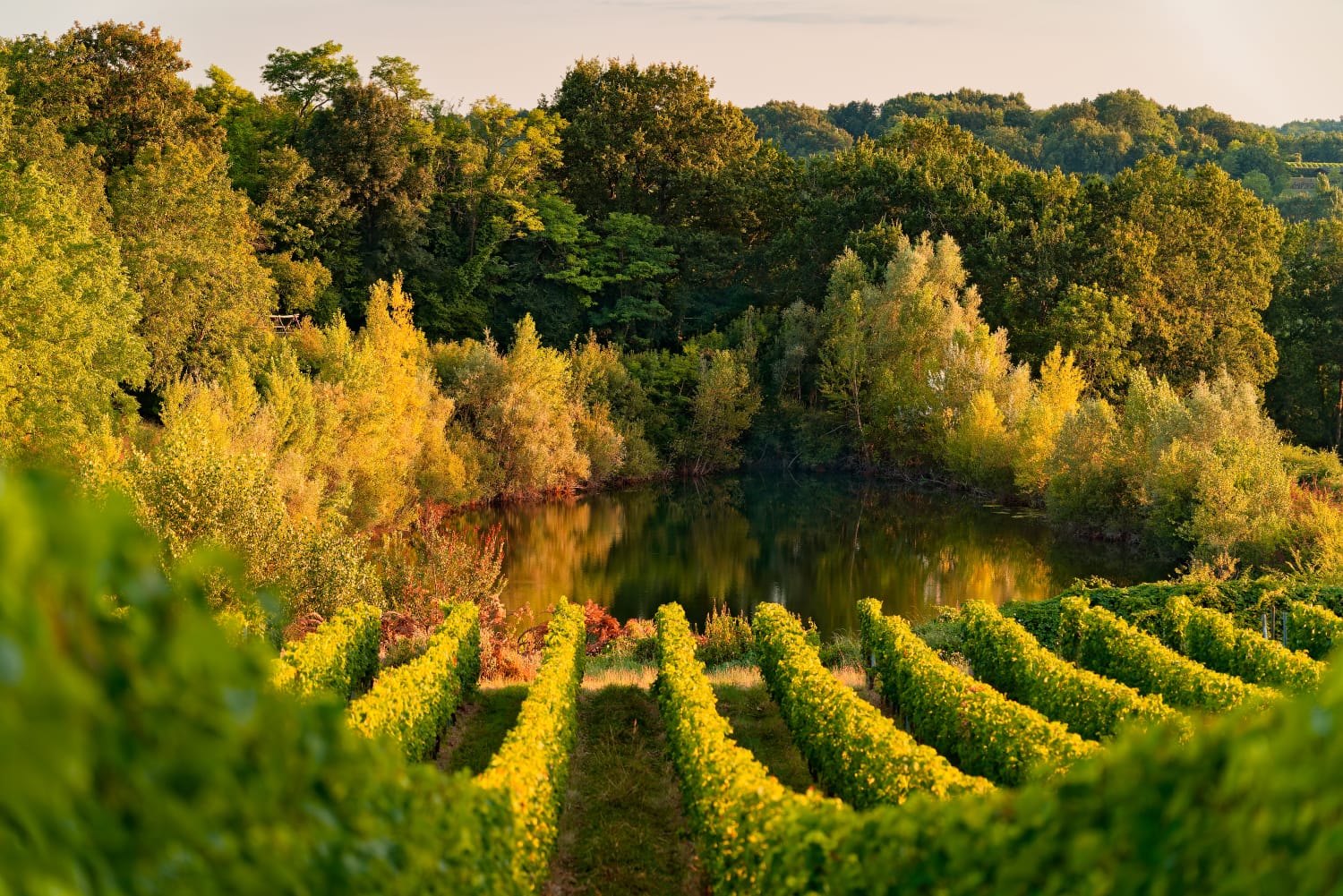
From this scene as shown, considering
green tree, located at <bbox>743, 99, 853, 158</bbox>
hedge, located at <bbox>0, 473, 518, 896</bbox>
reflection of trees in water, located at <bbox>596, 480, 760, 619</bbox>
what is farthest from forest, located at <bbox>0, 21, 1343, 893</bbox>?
green tree, located at <bbox>743, 99, 853, 158</bbox>

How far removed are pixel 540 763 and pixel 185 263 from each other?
3045 centimetres

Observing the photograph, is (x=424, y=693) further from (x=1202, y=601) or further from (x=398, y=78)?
(x=398, y=78)

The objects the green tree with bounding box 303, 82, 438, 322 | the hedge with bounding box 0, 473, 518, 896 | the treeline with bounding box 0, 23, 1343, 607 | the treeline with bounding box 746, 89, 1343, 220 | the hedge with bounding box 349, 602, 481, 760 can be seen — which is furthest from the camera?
the treeline with bounding box 746, 89, 1343, 220

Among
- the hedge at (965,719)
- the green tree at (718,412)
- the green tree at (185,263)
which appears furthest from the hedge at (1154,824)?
the green tree at (718,412)

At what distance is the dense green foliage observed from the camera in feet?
30.6

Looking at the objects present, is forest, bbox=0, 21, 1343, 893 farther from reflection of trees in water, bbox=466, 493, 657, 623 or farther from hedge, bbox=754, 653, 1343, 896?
reflection of trees in water, bbox=466, 493, 657, 623

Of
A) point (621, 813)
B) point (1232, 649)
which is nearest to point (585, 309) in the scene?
point (1232, 649)

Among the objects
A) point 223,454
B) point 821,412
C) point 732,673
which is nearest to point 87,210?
point 223,454

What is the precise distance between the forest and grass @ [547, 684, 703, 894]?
82 millimetres

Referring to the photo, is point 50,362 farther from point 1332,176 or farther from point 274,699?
point 1332,176

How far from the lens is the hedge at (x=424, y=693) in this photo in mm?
11423

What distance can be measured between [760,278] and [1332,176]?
46.9 metres

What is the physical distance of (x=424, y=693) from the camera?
1311 centimetres

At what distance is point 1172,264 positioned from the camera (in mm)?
46750
